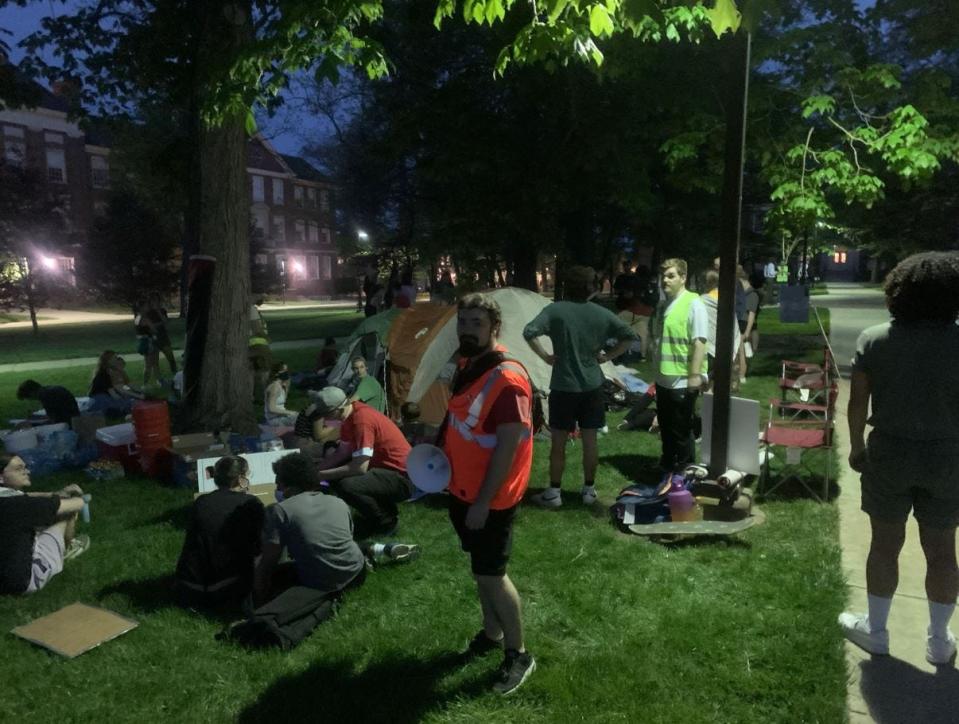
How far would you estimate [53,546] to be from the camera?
481 cm

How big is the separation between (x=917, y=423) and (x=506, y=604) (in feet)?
6.34

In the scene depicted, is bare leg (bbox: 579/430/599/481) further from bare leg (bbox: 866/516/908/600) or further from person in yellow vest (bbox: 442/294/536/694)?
person in yellow vest (bbox: 442/294/536/694)

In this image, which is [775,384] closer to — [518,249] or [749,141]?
[749,141]

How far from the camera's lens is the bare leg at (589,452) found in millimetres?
5711

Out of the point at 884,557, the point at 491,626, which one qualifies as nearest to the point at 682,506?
the point at 884,557

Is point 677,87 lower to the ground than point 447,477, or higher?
higher

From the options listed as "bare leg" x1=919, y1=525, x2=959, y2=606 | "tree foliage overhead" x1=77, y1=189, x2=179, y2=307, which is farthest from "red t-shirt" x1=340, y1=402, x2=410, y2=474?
"tree foliage overhead" x1=77, y1=189, x2=179, y2=307

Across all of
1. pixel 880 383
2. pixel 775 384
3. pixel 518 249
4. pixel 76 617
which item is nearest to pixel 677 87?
pixel 518 249

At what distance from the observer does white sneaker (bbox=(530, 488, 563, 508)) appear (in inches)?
226

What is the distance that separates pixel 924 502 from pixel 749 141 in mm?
9548

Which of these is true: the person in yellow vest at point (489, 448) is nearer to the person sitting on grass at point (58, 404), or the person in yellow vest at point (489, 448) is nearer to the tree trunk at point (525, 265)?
the person sitting on grass at point (58, 404)

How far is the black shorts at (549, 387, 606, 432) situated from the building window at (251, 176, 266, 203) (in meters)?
52.5

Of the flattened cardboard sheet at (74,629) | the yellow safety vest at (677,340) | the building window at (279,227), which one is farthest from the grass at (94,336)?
the building window at (279,227)

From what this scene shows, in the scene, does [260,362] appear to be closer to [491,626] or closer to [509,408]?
[491,626]
